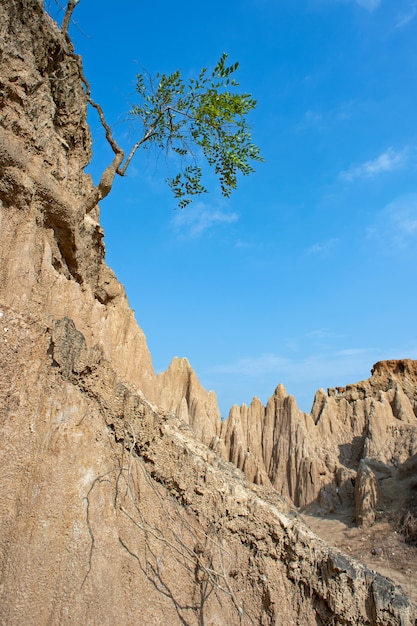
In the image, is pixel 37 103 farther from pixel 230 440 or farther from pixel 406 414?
pixel 406 414

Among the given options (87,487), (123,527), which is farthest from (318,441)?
(87,487)

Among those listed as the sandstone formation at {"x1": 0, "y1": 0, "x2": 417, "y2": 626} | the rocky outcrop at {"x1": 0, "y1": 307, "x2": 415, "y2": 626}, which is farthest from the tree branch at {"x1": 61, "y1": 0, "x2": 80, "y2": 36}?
the rocky outcrop at {"x1": 0, "y1": 307, "x2": 415, "y2": 626}

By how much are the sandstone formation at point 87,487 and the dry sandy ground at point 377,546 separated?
729 cm

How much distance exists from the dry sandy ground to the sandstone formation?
23.9 feet

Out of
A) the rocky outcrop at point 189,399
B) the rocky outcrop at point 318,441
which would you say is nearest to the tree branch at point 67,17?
the rocky outcrop at point 189,399

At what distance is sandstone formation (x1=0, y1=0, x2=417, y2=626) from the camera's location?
12.4 feet

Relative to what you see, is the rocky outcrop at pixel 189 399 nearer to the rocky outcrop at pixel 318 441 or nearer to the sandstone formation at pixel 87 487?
the rocky outcrop at pixel 318 441

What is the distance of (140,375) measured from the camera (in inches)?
303

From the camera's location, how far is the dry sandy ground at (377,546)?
11.4m

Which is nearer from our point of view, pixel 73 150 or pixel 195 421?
pixel 73 150

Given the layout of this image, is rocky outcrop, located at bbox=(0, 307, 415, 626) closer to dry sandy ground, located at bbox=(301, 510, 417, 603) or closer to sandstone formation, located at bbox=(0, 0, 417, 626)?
sandstone formation, located at bbox=(0, 0, 417, 626)

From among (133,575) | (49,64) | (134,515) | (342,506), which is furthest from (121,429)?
(342,506)

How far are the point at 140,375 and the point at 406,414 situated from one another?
1926 cm

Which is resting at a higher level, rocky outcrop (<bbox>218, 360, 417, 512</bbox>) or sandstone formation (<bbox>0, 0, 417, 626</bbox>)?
rocky outcrop (<bbox>218, 360, 417, 512</bbox>)
